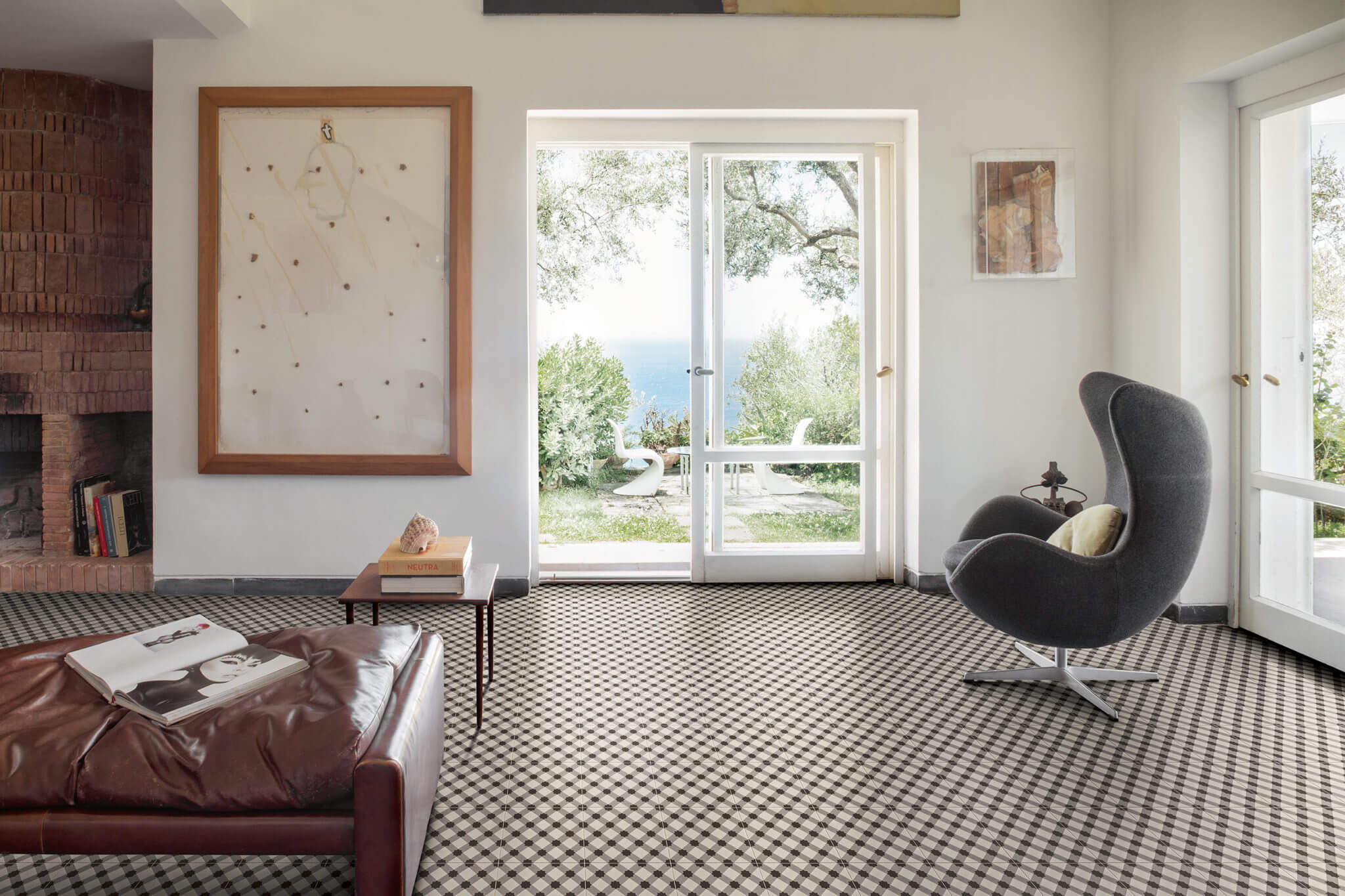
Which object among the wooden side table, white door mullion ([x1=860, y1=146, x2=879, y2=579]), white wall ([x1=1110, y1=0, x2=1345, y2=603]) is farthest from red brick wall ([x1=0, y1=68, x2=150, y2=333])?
white wall ([x1=1110, y1=0, x2=1345, y2=603])

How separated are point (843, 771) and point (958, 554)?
3.17 feet

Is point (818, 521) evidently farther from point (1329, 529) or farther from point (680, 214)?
point (680, 214)

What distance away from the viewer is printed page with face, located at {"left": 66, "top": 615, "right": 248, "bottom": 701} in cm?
163

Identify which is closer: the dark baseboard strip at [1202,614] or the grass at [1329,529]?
the grass at [1329,529]

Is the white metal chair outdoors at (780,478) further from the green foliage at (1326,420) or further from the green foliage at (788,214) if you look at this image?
the green foliage at (1326,420)

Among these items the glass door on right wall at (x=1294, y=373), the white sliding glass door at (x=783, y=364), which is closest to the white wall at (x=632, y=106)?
the white sliding glass door at (x=783, y=364)

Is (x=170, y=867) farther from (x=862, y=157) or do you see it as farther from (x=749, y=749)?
(x=862, y=157)

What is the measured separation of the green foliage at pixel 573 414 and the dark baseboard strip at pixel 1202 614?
328 centimetres

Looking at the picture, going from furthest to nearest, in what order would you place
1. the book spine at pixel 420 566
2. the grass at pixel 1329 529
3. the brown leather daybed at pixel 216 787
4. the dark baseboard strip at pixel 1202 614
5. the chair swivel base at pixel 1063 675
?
the dark baseboard strip at pixel 1202 614 → the grass at pixel 1329 529 → the chair swivel base at pixel 1063 675 → the book spine at pixel 420 566 → the brown leather daybed at pixel 216 787

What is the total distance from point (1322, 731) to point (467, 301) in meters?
3.45

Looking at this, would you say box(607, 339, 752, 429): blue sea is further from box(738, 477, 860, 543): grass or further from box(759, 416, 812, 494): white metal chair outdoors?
box(738, 477, 860, 543): grass

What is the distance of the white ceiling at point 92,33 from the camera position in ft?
10.9

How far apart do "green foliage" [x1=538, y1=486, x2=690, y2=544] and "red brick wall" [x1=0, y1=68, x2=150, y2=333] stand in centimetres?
262

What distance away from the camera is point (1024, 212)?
3.77 metres
